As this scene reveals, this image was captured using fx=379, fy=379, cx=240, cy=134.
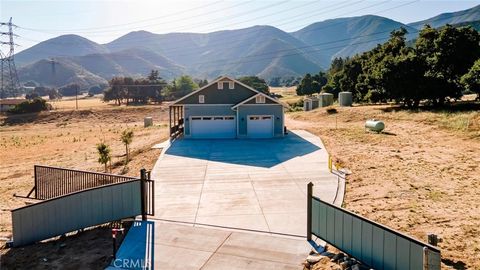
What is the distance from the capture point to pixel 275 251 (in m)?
10.0

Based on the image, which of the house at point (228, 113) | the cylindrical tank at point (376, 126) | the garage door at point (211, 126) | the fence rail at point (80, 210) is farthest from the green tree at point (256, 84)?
the fence rail at point (80, 210)

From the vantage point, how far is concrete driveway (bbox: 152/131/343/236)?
502 inches

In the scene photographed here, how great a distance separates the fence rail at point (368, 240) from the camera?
7.26 metres

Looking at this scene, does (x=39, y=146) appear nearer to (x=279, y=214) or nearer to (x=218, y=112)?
(x=218, y=112)

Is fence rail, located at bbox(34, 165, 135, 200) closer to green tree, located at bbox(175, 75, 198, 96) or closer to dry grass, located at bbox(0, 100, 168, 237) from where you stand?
dry grass, located at bbox(0, 100, 168, 237)

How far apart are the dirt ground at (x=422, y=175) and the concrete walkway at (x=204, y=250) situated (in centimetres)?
370

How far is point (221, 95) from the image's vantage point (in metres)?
31.9

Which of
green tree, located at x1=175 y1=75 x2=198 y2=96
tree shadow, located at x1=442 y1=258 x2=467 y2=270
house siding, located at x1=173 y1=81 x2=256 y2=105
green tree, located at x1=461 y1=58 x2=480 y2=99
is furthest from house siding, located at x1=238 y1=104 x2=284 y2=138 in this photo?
green tree, located at x1=175 y1=75 x2=198 y2=96

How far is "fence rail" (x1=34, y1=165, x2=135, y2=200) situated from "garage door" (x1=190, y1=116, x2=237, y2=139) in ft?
58.9

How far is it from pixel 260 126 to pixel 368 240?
23.6m

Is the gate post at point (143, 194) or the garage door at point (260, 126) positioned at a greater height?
the garage door at point (260, 126)

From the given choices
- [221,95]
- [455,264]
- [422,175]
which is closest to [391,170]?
[422,175]

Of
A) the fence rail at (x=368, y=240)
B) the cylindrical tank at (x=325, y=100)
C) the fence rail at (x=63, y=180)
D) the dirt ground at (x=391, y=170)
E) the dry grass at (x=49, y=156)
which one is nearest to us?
the fence rail at (x=368, y=240)

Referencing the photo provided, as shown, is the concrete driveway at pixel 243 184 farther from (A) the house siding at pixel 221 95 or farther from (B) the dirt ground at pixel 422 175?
(A) the house siding at pixel 221 95
